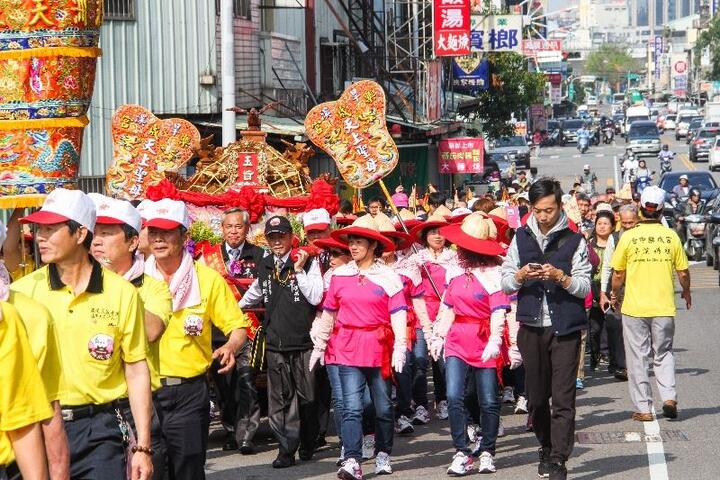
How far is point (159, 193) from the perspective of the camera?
42.1 ft

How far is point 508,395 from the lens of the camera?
14.3 meters

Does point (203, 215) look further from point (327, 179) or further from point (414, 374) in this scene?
point (414, 374)

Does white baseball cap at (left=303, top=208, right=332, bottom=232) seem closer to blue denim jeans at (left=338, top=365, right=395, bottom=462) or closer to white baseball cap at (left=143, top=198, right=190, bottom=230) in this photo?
blue denim jeans at (left=338, top=365, right=395, bottom=462)

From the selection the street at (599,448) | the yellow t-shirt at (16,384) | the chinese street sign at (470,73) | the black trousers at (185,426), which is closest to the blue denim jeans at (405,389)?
the street at (599,448)

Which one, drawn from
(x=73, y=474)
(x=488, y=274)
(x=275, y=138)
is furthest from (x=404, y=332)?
(x=275, y=138)

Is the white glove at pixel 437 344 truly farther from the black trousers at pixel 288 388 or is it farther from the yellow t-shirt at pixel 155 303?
the yellow t-shirt at pixel 155 303

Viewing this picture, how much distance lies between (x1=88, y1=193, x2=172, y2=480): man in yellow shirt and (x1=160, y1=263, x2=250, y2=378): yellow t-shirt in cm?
84

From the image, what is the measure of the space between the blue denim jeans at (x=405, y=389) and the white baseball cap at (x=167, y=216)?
14.5 ft

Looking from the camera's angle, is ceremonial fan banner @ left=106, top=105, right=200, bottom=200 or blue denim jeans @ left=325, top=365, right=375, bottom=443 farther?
ceremonial fan banner @ left=106, top=105, right=200, bottom=200

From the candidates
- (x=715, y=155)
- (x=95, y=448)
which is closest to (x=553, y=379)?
(x=95, y=448)

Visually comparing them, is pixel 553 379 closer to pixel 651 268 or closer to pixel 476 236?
pixel 476 236

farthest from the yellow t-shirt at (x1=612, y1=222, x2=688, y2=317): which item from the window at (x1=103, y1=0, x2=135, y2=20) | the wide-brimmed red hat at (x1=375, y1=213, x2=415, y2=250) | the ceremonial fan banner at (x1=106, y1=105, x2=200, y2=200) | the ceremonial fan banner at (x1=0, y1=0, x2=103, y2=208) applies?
the window at (x1=103, y1=0, x2=135, y2=20)

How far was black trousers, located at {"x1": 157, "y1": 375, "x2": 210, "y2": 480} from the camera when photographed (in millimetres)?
7812

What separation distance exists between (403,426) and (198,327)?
4599mm
